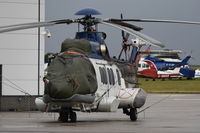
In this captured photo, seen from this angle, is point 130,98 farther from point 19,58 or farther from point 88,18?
point 19,58

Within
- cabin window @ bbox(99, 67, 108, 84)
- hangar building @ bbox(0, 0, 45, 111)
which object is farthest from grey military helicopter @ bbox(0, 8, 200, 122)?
hangar building @ bbox(0, 0, 45, 111)

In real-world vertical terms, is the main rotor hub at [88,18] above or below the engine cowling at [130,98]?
above

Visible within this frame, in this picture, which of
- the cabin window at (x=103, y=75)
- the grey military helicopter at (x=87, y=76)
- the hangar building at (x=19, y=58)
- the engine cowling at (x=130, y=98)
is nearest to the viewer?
the grey military helicopter at (x=87, y=76)

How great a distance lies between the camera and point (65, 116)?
19984 mm

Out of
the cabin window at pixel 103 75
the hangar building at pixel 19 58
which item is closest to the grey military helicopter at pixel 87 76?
the cabin window at pixel 103 75

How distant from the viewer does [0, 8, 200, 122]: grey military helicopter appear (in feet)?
61.3

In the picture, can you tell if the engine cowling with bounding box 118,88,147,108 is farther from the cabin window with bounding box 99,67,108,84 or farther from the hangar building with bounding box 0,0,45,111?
the hangar building with bounding box 0,0,45,111

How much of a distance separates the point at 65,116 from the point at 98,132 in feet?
13.4

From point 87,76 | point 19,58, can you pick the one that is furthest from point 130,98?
point 19,58

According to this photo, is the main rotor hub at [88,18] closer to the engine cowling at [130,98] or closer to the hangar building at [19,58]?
the engine cowling at [130,98]

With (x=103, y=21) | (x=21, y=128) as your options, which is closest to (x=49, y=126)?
(x=21, y=128)

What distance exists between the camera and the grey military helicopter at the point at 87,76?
1869cm

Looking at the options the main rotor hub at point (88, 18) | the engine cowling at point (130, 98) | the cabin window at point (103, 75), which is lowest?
the engine cowling at point (130, 98)

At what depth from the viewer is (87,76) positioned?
1941 centimetres
